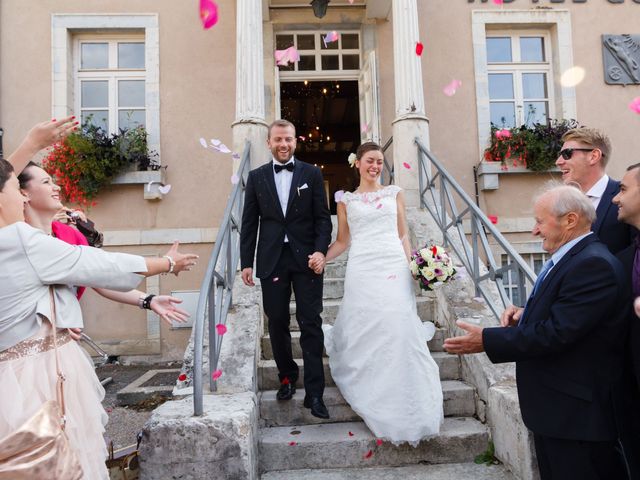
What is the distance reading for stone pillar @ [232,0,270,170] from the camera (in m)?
5.83

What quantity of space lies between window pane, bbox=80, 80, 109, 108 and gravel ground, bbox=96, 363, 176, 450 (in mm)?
4061

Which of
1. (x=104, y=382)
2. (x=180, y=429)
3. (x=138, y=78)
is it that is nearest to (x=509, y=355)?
(x=180, y=429)

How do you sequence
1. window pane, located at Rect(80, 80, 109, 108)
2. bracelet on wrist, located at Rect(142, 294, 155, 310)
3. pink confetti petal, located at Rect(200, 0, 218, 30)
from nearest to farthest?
bracelet on wrist, located at Rect(142, 294, 155, 310)
pink confetti petal, located at Rect(200, 0, 218, 30)
window pane, located at Rect(80, 80, 109, 108)

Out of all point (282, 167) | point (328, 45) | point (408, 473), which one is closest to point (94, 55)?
point (328, 45)

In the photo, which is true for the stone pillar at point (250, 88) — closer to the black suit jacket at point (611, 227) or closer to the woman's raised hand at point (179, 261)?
the woman's raised hand at point (179, 261)

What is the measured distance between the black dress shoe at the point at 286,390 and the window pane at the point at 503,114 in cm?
600

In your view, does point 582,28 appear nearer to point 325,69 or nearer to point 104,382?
point 325,69

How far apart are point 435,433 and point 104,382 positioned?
4.13 m

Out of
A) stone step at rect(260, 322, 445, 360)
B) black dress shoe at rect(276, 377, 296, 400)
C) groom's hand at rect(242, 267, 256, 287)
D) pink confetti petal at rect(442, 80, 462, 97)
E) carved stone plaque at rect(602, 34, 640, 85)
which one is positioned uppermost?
carved stone plaque at rect(602, 34, 640, 85)

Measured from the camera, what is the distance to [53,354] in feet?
A: 6.02

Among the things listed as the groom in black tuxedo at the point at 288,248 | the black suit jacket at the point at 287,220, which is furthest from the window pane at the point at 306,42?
the black suit jacket at the point at 287,220

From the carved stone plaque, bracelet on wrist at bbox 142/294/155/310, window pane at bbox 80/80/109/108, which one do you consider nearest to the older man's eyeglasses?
bracelet on wrist at bbox 142/294/155/310

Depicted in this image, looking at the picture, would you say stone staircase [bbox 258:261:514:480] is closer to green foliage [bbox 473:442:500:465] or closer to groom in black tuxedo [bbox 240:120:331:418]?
green foliage [bbox 473:442:500:465]

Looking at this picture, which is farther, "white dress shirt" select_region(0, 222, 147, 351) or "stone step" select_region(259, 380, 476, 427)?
"stone step" select_region(259, 380, 476, 427)
